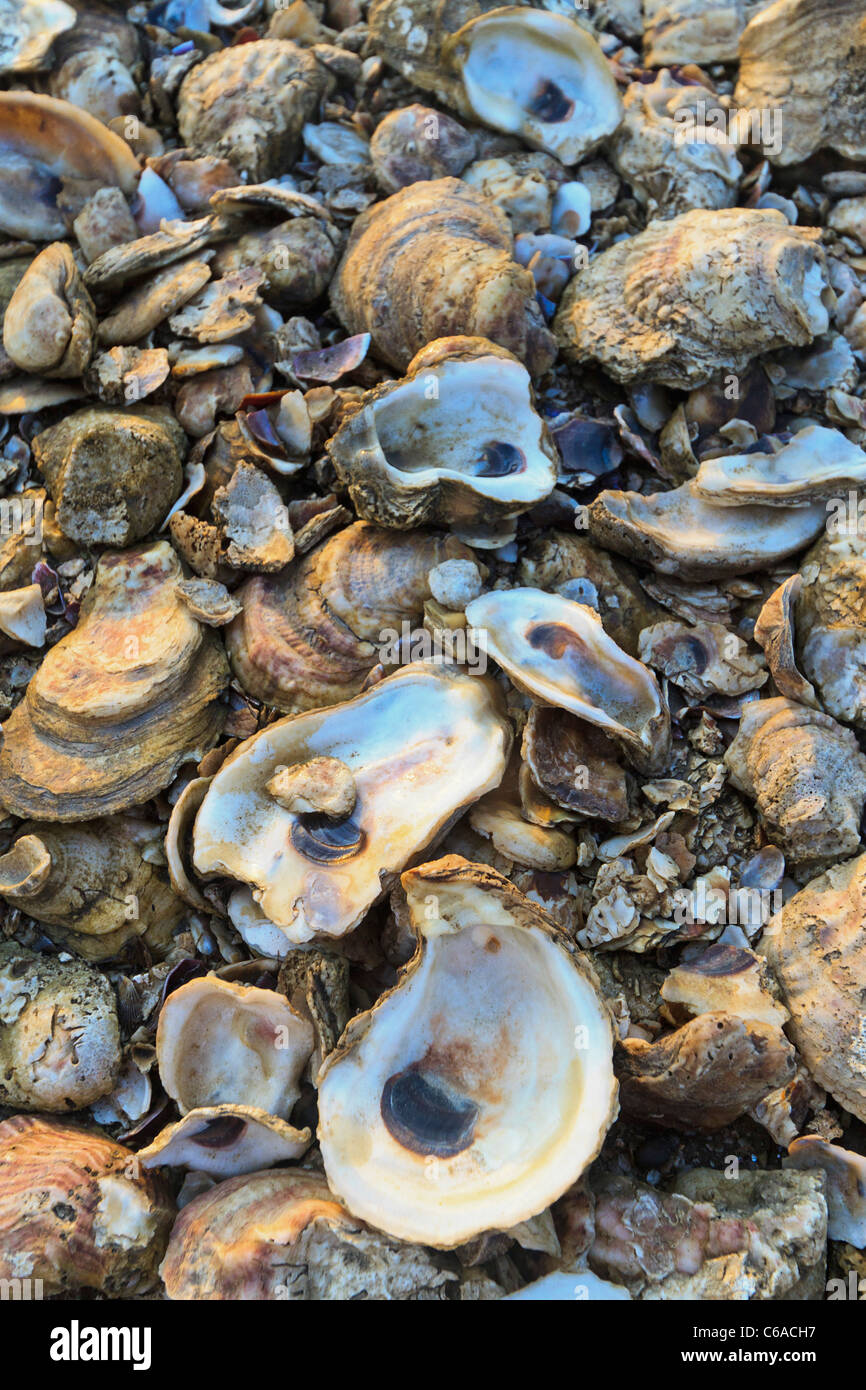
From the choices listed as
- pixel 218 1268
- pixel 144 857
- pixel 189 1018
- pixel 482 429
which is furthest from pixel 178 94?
pixel 218 1268

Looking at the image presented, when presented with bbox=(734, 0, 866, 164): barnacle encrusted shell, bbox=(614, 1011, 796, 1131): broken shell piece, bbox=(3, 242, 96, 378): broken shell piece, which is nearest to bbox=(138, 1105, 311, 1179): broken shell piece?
bbox=(614, 1011, 796, 1131): broken shell piece

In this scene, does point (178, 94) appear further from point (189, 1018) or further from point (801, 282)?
point (189, 1018)

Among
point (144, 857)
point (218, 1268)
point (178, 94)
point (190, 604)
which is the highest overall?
point (178, 94)

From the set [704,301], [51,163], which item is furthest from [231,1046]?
[51,163]

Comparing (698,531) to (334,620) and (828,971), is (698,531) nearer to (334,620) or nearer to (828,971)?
(334,620)

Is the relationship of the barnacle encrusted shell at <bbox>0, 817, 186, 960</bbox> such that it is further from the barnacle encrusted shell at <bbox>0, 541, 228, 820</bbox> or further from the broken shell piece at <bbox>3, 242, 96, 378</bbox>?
the broken shell piece at <bbox>3, 242, 96, 378</bbox>

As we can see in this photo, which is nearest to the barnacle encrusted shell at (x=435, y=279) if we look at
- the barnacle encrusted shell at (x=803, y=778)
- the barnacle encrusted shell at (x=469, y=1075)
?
the barnacle encrusted shell at (x=803, y=778)
